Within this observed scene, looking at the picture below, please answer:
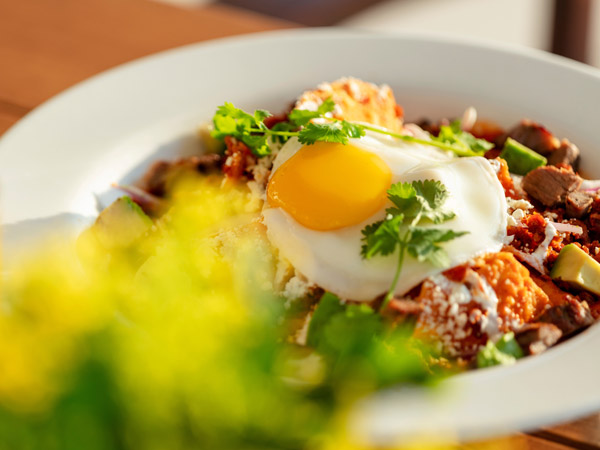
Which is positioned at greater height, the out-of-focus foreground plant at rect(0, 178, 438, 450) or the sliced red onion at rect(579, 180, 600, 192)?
the out-of-focus foreground plant at rect(0, 178, 438, 450)

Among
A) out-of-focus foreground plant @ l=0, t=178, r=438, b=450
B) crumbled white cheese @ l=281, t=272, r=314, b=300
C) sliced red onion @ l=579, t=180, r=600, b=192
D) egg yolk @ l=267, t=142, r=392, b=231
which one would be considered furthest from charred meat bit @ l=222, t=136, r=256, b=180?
out-of-focus foreground plant @ l=0, t=178, r=438, b=450

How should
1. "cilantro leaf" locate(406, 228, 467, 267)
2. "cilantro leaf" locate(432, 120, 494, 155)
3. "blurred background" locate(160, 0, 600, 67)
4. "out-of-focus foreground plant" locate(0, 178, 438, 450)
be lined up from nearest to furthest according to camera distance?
1. "out-of-focus foreground plant" locate(0, 178, 438, 450)
2. "cilantro leaf" locate(406, 228, 467, 267)
3. "cilantro leaf" locate(432, 120, 494, 155)
4. "blurred background" locate(160, 0, 600, 67)

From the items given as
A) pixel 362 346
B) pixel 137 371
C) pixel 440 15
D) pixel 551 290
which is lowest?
pixel 440 15

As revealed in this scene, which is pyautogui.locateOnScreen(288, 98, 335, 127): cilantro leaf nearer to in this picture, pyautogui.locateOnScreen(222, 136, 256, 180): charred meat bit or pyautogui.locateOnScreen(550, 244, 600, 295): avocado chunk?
pyautogui.locateOnScreen(222, 136, 256, 180): charred meat bit

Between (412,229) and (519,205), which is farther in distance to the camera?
(519,205)

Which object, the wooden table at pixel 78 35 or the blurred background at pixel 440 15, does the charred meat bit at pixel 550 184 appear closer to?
the wooden table at pixel 78 35

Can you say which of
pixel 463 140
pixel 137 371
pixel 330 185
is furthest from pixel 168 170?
pixel 137 371

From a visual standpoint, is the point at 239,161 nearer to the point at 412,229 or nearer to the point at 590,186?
the point at 412,229
